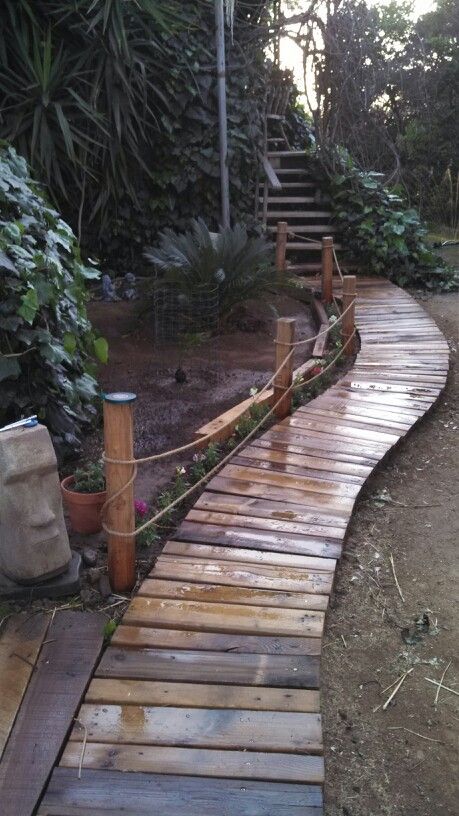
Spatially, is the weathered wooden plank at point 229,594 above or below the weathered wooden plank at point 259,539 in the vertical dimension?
above

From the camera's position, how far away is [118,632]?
7.37 feet

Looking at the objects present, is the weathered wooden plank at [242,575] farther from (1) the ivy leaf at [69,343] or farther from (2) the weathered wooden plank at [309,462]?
(1) the ivy leaf at [69,343]

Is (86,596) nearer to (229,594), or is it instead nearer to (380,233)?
(229,594)

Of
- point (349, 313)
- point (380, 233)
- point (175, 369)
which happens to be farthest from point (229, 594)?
point (380, 233)

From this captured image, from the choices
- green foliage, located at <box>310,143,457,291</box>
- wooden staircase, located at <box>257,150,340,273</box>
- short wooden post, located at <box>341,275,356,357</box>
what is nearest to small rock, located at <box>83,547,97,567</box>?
short wooden post, located at <box>341,275,356,357</box>

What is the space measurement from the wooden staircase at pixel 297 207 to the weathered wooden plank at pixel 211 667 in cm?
632

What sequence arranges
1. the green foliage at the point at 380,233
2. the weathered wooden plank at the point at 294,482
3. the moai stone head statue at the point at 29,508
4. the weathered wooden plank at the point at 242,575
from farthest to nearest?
the green foliage at the point at 380,233, the weathered wooden plank at the point at 294,482, the weathered wooden plank at the point at 242,575, the moai stone head statue at the point at 29,508

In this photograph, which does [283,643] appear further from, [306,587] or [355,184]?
[355,184]

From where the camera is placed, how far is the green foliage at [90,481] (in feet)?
9.59

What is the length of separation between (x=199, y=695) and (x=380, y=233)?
6.94 metres

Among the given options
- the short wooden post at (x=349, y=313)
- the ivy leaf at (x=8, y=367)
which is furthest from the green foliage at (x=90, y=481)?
the short wooden post at (x=349, y=313)

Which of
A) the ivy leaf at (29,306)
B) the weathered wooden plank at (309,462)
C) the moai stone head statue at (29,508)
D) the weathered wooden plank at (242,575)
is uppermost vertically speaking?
the ivy leaf at (29,306)

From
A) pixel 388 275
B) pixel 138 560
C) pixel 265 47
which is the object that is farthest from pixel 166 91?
pixel 138 560

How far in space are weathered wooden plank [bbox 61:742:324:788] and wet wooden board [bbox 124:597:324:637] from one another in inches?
19.4
